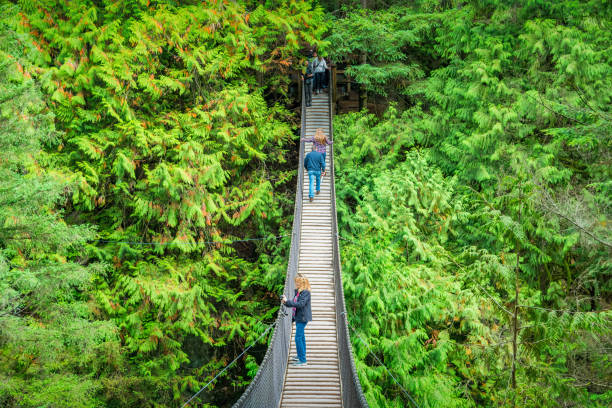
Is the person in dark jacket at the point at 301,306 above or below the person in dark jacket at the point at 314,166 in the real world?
below

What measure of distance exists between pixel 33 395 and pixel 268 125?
22.3ft

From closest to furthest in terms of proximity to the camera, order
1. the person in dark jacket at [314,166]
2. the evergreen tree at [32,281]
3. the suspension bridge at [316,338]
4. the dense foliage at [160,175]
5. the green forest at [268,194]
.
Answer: the suspension bridge at [316,338] < the evergreen tree at [32,281] < the green forest at [268,194] < the dense foliage at [160,175] < the person in dark jacket at [314,166]

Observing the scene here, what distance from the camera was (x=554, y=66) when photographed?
1115cm

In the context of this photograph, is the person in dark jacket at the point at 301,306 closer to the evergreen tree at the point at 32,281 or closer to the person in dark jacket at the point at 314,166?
the evergreen tree at the point at 32,281

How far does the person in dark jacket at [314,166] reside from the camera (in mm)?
9250

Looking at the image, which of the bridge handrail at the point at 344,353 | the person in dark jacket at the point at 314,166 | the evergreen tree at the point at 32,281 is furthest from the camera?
the person in dark jacket at the point at 314,166

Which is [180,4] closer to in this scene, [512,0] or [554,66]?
[512,0]

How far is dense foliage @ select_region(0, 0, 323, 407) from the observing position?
8.92m

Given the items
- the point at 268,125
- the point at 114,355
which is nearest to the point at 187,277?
the point at 114,355

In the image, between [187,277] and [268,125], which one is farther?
[268,125]

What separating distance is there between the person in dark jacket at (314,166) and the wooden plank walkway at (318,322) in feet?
0.96

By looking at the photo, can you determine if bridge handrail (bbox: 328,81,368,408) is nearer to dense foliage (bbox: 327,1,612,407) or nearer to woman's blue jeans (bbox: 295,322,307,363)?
woman's blue jeans (bbox: 295,322,307,363)

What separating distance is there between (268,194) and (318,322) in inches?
161

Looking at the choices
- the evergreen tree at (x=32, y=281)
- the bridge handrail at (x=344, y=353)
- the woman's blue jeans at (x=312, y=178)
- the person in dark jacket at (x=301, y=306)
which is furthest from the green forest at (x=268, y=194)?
the person in dark jacket at (x=301, y=306)
